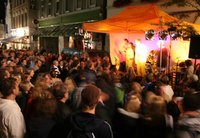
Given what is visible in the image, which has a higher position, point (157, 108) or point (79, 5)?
point (79, 5)

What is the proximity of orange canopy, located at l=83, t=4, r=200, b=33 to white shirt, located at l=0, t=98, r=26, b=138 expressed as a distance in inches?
303

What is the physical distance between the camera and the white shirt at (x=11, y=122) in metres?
4.08

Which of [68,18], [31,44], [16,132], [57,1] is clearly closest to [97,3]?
[68,18]

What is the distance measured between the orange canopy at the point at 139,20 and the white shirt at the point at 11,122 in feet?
25.3

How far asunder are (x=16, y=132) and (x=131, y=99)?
1.72m

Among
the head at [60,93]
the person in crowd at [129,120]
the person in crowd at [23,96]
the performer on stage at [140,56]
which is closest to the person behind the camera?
the person in crowd at [129,120]

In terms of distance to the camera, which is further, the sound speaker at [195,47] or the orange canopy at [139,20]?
the orange canopy at [139,20]

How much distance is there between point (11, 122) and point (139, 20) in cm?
845

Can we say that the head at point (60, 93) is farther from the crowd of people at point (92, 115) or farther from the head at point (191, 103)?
the head at point (191, 103)

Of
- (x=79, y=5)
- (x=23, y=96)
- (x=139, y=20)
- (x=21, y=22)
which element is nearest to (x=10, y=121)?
(x=23, y=96)

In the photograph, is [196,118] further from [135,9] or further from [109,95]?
[135,9]

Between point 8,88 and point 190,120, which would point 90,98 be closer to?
point 190,120

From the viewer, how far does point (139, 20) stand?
11641 millimetres

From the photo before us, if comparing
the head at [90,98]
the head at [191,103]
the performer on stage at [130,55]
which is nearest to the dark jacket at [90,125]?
the head at [90,98]
